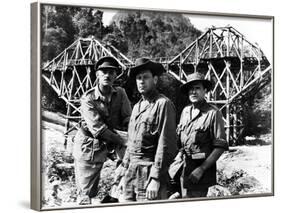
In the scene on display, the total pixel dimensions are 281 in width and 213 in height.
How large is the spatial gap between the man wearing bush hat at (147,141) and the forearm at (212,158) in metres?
0.44

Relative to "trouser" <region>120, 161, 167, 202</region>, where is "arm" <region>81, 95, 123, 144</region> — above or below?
above

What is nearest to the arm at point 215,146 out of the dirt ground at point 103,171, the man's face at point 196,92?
the dirt ground at point 103,171

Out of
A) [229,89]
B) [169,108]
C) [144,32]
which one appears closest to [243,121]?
[229,89]

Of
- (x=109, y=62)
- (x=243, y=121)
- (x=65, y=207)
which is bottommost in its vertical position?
(x=65, y=207)

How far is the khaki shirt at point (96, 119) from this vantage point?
7.45m

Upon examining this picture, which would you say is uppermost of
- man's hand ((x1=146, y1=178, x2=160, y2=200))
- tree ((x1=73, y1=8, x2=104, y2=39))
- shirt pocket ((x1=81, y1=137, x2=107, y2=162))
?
tree ((x1=73, y1=8, x2=104, y2=39))

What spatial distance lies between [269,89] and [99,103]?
6.96 feet

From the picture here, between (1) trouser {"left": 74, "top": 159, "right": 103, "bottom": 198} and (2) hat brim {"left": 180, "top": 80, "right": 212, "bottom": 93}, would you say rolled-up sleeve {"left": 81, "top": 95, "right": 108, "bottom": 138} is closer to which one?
(1) trouser {"left": 74, "top": 159, "right": 103, "bottom": 198}

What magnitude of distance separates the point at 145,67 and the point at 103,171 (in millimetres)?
1134

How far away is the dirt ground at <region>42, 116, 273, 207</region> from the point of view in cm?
730

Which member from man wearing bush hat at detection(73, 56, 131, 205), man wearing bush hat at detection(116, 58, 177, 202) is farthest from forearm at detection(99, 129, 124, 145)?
man wearing bush hat at detection(116, 58, 177, 202)

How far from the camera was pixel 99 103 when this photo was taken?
7.51 m

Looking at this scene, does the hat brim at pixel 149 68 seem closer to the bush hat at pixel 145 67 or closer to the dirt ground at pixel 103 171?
the bush hat at pixel 145 67

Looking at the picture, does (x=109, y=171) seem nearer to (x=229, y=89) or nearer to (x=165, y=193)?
(x=165, y=193)
